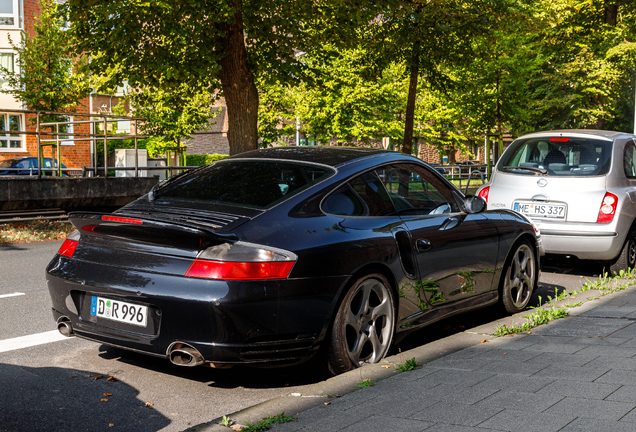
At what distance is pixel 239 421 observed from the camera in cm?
340

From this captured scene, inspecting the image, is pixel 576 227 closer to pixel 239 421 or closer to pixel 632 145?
pixel 632 145

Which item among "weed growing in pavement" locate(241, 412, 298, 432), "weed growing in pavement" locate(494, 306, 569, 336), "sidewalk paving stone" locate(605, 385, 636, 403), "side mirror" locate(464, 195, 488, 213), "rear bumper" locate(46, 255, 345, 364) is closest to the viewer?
"weed growing in pavement" locate(241, 412, 298, 432)

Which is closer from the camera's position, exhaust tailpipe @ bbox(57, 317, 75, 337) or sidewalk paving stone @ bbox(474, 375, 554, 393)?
sidewalk paving stone @ bbox(474, 375, 554, 393)

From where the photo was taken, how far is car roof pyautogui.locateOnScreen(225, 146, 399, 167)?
4.93 m

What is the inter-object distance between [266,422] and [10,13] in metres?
36.5

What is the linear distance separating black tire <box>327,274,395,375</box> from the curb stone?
115mm

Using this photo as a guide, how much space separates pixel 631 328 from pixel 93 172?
12.9m

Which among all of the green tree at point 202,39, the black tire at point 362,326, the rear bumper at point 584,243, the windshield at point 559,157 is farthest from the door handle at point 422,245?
the green tree at point 202,39

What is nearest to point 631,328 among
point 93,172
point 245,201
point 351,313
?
point 351,313

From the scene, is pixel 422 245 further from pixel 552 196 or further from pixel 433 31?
pixel 433 31

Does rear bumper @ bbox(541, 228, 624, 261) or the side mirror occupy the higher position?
the side mirror

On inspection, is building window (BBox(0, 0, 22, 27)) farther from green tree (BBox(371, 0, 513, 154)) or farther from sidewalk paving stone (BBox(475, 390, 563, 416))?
sidewalk paving stone (BBox(475, 390, 563, 416))

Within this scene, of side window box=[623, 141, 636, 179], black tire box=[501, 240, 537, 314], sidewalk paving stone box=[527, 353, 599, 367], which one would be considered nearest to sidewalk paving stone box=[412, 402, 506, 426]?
sidewalk paving stone box=[527, 353, 599, 367]

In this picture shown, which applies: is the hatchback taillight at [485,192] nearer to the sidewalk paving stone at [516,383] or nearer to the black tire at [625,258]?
the black tire at [625,258]
